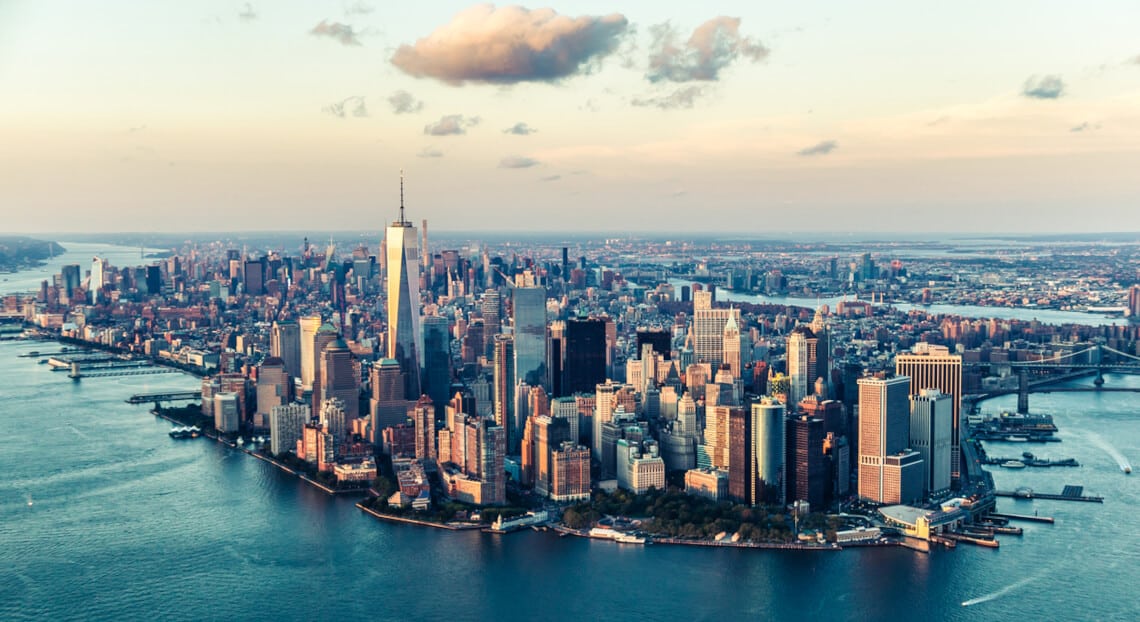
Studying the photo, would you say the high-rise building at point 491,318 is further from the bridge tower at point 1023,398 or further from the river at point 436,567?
the bridge tower at point 1023,398

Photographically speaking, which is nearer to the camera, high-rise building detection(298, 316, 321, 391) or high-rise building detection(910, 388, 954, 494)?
high-rise building detection(910, 388, 954, 494)

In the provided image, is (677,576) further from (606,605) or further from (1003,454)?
(1003,454)

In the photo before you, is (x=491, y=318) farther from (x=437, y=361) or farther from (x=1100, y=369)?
(x=1100, y=369)

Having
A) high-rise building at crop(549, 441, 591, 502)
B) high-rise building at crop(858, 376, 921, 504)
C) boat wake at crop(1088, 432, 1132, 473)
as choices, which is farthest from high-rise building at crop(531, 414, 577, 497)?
boat wake at crop(1088, 432, 1132, 473)

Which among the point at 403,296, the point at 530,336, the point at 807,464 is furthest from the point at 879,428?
the point at 403,296

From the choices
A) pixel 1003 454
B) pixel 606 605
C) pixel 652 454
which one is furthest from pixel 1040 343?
pixel 606 605

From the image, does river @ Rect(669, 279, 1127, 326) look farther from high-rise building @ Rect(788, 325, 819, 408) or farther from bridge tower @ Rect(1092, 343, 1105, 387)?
high-rise building @ Rect(788, 325, 819, 408)
